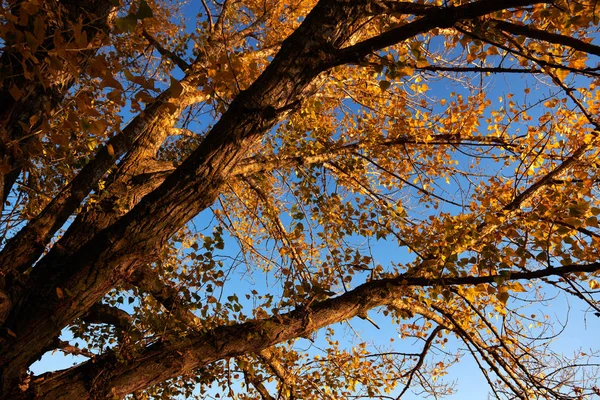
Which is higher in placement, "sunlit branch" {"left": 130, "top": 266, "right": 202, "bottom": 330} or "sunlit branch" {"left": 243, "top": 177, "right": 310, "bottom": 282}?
"sunlit branch" {"left": 243, "top": 177, "right": 310, "bottom": 282}

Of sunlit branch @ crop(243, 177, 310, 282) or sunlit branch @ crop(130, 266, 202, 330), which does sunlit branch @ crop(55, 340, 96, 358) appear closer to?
sunlit branch @ crop(130, 266, 202, 330)

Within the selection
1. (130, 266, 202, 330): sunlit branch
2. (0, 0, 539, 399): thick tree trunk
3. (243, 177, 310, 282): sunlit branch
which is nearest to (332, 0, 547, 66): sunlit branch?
(0, 0, 539, 399): thick tree trunk

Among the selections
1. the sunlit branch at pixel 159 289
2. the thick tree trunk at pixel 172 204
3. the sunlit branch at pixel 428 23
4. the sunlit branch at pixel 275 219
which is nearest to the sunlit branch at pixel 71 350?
the sunlit branch at pixel 159 289

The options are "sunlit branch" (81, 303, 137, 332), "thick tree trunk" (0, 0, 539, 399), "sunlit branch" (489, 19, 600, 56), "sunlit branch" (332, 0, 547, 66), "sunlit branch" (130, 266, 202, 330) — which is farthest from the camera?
"sunlit branch" (81, 303, 137, 332)

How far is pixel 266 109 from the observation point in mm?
2576

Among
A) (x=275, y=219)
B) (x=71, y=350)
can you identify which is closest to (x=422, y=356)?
(x=275, y=219)

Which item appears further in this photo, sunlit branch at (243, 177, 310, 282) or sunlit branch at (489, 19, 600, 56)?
sunlit branch at (243, 177, 310, 282)

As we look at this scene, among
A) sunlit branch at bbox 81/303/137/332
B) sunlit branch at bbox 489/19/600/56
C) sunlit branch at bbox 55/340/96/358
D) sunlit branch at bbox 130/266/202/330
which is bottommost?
sunlit branch at bbox 55/340/96/358

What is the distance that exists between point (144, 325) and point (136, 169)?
79.6 inches

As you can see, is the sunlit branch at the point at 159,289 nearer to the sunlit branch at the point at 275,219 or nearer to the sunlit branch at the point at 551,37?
the sunlit branch at the point at 275,219

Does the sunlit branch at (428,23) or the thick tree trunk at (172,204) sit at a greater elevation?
the sunlit branch at (428,23)

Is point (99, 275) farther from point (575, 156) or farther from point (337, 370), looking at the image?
point (575, 156)

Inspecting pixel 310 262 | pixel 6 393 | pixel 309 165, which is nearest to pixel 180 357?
pixel 6 393

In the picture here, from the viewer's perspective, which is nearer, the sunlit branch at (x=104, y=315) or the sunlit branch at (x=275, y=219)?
the sunlit branch at (x=104, y=315)
